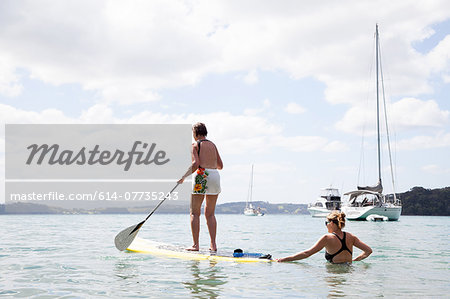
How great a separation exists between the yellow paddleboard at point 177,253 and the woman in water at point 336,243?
81cm

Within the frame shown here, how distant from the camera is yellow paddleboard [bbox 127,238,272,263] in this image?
23.4 ft

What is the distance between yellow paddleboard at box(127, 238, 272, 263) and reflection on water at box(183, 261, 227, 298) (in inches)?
14.2

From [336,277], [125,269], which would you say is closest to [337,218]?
Answer: [336,277]

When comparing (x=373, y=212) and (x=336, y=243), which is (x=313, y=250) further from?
(x=373, y=212)

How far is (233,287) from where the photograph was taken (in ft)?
16.6

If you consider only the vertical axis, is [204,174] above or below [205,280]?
above

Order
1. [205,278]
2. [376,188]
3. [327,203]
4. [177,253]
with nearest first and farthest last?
[205,278] < [177,253] < [376,188] < [327,203]

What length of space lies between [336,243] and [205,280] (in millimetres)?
2222

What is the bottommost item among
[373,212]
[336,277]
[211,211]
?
[373,212]

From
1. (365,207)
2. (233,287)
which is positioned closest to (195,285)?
(233,287)

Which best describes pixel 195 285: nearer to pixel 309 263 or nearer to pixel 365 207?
pixel 309 263

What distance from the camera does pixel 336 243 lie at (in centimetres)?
663

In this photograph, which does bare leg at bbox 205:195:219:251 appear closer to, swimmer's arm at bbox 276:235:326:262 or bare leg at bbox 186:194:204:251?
bare leg at bbox 186:194:204:251

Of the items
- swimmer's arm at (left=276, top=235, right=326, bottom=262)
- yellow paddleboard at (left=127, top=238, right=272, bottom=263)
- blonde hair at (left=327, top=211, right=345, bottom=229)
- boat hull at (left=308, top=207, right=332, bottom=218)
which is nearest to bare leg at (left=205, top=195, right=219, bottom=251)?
yellow paddleboard at (left=127, top=238, right=272, bottom=263)
